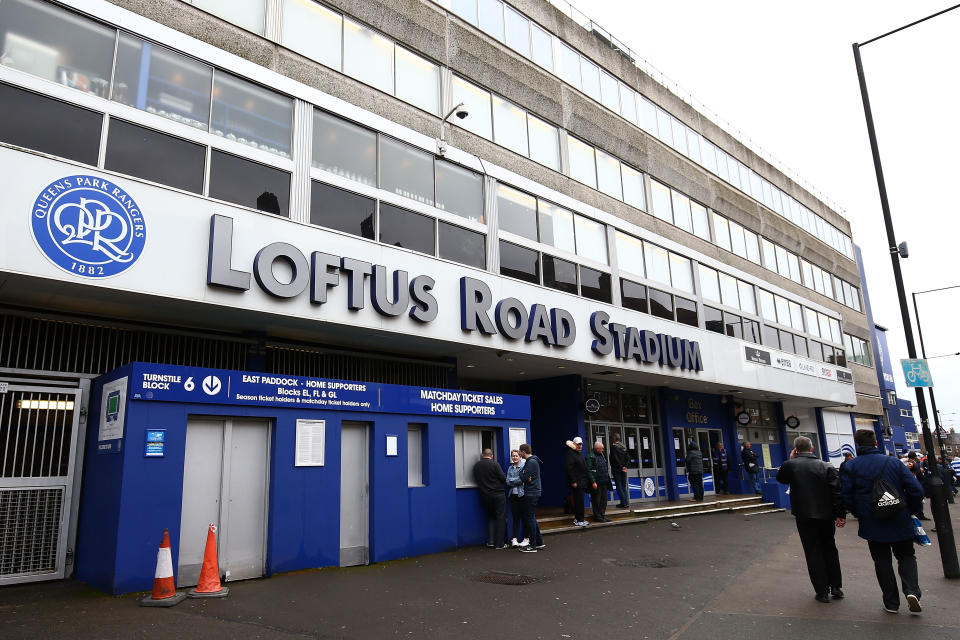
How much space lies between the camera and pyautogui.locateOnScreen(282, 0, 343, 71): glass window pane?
42.6 feet

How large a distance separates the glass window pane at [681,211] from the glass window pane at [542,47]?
6.80 meters

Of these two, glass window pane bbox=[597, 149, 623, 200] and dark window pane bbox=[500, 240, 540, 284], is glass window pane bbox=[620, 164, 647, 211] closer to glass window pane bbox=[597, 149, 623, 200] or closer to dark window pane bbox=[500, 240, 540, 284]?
glass window pane bbox=[597, 149, 623, 200]

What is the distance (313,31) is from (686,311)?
552 inches

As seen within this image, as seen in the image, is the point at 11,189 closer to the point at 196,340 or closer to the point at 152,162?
the point at 152,162

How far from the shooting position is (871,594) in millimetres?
7742

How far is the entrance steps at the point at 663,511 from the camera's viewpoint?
1499cm

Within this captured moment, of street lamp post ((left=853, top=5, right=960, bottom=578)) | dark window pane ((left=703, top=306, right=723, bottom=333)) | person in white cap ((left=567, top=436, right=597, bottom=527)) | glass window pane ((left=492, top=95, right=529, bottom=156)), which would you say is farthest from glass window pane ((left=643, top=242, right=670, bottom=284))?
street lamp post ((left=853, top=5, right=960, bottom=578))

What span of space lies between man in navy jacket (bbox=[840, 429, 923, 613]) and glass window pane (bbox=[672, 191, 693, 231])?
16.4 meters

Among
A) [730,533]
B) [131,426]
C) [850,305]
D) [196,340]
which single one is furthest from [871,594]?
[850,305]

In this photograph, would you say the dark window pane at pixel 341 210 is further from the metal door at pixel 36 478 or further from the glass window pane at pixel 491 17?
the glass window pane at pixel 491 17

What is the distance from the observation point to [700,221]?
2395cm

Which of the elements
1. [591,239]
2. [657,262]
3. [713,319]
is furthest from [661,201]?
[591,239]

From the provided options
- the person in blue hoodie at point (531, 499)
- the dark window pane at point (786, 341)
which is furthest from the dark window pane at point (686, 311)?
the person in blue hoodie at point (531, 499)

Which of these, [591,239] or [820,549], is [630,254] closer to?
[591,239]
